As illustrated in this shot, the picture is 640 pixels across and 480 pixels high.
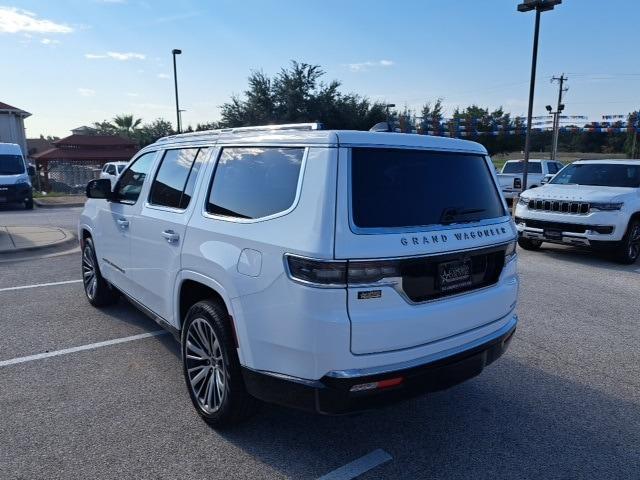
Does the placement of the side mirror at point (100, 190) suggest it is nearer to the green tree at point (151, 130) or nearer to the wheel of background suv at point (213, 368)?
the wheel of background suv at point (213, 368)

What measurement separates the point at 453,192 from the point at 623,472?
188 centimetres

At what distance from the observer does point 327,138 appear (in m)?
2.67

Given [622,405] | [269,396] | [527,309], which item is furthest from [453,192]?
[527,309]

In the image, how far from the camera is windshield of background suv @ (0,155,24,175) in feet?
59.2

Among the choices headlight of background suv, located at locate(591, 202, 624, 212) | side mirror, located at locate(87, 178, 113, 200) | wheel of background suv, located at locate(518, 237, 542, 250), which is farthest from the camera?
wheel of background suv, located at locate(518, 237, 542, 250)

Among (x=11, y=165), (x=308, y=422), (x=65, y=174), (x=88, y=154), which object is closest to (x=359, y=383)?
(x=308, y=422)

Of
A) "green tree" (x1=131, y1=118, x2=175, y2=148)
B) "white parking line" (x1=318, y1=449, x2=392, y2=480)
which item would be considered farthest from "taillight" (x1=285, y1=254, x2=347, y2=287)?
"green tree" (x1=131, y1=118, x2=175, y2=148)

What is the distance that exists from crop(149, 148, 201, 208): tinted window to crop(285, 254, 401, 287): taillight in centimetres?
139

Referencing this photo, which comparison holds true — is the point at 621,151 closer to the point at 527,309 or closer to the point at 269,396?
the point at 527,309

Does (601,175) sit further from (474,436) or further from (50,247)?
(50,247)

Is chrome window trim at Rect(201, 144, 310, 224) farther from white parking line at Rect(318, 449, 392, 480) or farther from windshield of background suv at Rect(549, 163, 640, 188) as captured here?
windshield of background suv at Rect(549, 163, 640, 188)

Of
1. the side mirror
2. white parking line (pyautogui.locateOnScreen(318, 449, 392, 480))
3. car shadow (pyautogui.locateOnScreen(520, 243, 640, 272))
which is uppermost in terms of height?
the side mirror

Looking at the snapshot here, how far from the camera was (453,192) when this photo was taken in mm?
3088

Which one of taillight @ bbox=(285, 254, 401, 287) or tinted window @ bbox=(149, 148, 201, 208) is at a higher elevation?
tinted window @ bbox=(149, 148, 201, 208)
